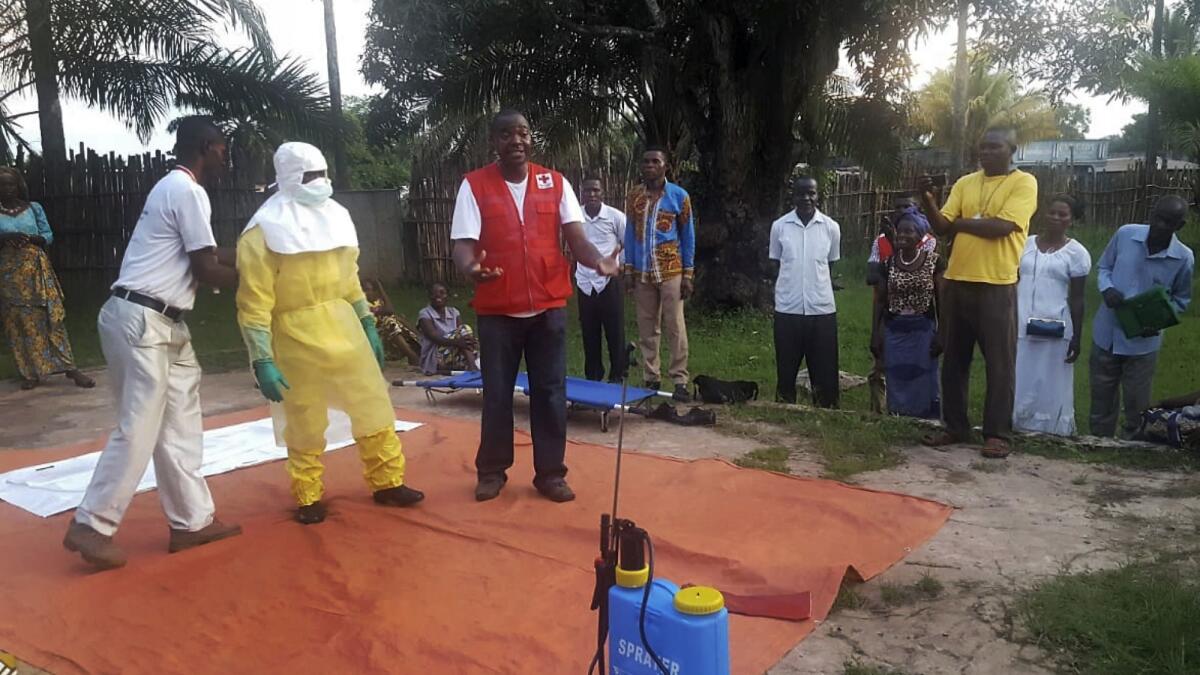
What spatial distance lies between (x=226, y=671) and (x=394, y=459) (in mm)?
1547

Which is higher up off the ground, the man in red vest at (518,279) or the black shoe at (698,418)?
the man in red vest at (518,279)

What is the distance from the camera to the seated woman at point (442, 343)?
8.15 m

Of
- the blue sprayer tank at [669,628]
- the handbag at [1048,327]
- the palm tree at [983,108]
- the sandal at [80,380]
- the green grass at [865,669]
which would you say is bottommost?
the green grass at [865,669]

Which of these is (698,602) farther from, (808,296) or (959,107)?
(959,107)

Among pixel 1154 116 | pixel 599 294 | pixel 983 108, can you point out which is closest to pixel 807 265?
pixel 599 294

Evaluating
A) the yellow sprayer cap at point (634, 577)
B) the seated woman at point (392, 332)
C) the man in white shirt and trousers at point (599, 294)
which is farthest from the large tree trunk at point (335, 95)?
the yellow sprayer cap at point (634, 577)

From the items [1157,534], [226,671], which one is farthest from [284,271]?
[1157,534]

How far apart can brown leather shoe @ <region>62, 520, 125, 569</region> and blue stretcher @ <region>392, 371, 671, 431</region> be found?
2163 mm

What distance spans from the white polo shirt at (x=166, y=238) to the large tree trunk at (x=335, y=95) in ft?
30.7

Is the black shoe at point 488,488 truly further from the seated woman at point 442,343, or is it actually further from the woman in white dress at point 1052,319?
the seated woman at point 442,343

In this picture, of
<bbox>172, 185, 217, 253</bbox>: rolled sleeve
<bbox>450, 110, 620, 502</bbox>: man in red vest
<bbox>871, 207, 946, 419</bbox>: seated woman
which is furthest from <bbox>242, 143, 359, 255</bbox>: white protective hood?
<bbox>871, 207, 946, 419</bbox>: seated woman

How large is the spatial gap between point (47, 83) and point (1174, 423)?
41.2ft

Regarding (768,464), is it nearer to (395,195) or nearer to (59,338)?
(59,338)

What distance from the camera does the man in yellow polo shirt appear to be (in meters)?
4.91
